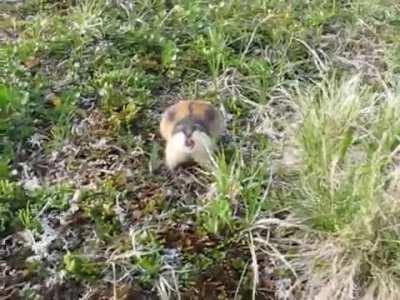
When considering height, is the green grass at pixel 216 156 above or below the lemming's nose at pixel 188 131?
below

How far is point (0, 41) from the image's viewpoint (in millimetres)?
3912

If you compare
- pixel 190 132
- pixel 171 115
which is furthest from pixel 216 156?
pixel 171 115

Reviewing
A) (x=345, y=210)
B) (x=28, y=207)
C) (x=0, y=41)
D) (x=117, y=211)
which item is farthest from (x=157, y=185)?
(x=0, y=41)

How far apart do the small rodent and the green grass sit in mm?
60

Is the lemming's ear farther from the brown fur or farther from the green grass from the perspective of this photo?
the green grass

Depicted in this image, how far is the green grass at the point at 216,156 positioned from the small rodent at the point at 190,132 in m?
0.06

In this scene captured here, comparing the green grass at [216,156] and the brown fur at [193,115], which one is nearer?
the green grass at [216,156]

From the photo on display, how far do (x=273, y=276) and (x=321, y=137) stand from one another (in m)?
0.55

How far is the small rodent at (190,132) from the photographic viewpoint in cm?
318

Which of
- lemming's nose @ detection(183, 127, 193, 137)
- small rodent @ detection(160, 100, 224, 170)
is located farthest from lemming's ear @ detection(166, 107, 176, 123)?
lemming's nose @ detection(183, 127, 193, 137)

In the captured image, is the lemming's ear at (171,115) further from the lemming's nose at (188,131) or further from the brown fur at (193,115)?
the lemming's nose at (188,131)

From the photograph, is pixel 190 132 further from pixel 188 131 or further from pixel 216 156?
pixel 216 156

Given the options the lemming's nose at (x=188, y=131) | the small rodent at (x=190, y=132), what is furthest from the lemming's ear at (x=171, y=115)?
the lemming's nose at (x=188, y=131)

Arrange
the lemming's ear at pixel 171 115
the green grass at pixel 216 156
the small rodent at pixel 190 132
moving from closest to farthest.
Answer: the green grass at pixel 216 156 < the small rodent at pixel 190 132 < the lemming's ear at pixel 171 115
